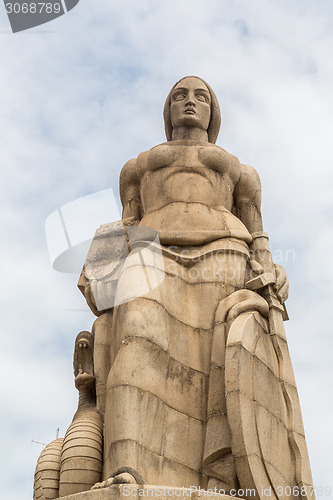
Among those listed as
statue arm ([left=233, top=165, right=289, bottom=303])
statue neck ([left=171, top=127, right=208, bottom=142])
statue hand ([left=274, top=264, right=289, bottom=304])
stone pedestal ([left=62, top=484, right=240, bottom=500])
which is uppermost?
statue neck ([left=171, top=127, right=208, bottom=142])

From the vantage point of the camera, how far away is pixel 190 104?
12195mm

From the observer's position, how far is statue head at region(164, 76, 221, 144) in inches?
480

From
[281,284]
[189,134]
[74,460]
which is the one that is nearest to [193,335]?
[281,284]

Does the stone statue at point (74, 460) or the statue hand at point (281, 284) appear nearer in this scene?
the stone statue at point (74, 460)

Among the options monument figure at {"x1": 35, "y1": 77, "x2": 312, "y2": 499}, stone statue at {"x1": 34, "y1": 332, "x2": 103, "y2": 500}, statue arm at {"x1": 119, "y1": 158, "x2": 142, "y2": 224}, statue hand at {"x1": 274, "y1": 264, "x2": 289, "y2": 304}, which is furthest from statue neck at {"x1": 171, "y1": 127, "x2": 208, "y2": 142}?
stone statue at {"x1": 34, "y1": 332, "x2": 103, "y2": 500}

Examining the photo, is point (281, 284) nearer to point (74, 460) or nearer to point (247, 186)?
point (247, 186)

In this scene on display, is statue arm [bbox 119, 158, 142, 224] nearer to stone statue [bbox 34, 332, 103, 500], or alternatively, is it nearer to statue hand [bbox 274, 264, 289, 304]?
statue hand [bbox 274, 264, 289, 304]

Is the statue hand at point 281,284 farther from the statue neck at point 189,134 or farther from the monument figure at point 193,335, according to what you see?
the statue neck at point 189,134

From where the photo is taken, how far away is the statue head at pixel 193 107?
12188 millimetres

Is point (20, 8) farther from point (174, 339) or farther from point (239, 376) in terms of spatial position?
point (239, 376)

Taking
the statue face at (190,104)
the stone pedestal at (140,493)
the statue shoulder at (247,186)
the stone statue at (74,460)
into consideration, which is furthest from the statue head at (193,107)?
the stone pedestal at (140,493)

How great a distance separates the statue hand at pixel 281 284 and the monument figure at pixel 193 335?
3 cm

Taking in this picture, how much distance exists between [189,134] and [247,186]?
1145 millimetres

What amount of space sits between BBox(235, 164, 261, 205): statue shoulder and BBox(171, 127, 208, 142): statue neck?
2.39 ft
